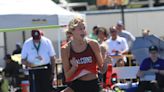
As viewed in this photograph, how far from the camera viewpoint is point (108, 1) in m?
37.5

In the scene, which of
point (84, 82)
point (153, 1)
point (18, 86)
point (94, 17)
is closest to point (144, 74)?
point (18, 86)

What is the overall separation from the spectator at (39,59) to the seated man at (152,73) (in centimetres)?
230

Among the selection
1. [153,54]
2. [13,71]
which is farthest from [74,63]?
[13,71]

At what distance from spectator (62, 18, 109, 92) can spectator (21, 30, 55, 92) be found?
5936 millimetres

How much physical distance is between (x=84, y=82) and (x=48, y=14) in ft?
22.5

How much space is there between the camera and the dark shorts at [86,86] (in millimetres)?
7496

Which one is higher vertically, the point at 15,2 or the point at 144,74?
the point at 15,2

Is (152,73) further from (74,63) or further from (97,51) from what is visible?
(74,63)

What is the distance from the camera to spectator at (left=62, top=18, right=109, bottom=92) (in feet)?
24.3

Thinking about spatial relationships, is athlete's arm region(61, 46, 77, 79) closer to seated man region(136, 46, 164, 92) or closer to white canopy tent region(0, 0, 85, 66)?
seated man region(136, 46, 164, 92)

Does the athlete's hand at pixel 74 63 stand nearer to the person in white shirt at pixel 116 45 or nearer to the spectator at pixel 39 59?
the spectator at pixel 39 59

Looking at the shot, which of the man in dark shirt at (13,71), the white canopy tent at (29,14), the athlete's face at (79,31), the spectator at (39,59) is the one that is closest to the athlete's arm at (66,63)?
the athlete's face at (79,31)

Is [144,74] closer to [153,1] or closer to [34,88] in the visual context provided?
[34,88]

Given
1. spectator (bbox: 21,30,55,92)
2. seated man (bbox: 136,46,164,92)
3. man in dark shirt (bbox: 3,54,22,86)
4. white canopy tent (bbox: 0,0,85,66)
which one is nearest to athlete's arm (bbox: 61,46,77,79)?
seated man (bbox: 136,46,164,92)
